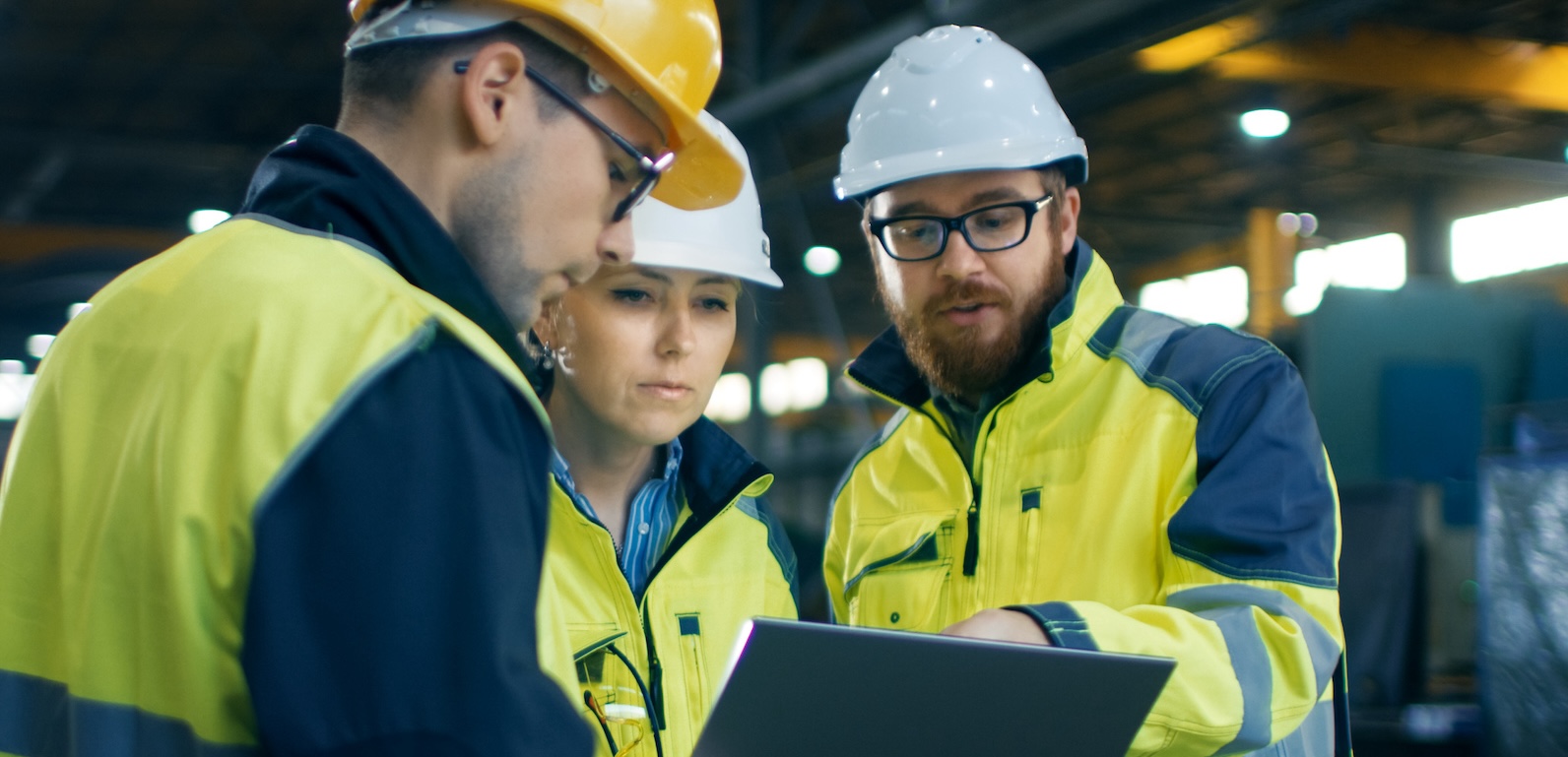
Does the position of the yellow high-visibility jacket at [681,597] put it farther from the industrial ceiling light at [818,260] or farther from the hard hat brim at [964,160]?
the industrial ceiling light at [818,260]

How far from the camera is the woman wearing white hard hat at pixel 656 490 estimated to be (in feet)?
6.68

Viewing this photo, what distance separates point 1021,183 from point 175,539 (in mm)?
1724

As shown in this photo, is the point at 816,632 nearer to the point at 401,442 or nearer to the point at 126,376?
the point at 401,442

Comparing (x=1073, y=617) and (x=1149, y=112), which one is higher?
(x=1149, y=112)

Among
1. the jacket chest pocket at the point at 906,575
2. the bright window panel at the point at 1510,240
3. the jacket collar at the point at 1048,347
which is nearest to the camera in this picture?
the jacket collar at the point at 1048,347

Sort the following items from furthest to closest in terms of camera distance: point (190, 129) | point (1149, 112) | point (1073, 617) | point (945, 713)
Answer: point (190, 129)
point (1149, 112)
point (1073, 617)
point (945, 713)

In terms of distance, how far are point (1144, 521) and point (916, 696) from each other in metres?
0.69

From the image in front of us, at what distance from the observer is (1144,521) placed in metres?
2.01

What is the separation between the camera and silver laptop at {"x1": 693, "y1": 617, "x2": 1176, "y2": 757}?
139cm

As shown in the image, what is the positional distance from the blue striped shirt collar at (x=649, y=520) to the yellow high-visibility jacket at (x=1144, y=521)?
0.39 meters

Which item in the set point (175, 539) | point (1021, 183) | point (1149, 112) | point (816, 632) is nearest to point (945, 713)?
point (816, 632)

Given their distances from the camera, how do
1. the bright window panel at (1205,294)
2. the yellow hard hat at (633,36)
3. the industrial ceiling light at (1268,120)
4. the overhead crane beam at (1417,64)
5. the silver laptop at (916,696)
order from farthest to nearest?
the bright window panel at (1205,294) → the overhead crane beam at (1417,64) → the industrial ceiling light at (1268,120) → the silver laptop at (916,696) → the yellow hard hat at (633,36)

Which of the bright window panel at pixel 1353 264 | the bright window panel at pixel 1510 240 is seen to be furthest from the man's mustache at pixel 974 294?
the bright window panel at pixel 1353 264

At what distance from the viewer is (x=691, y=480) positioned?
2.30 meters
